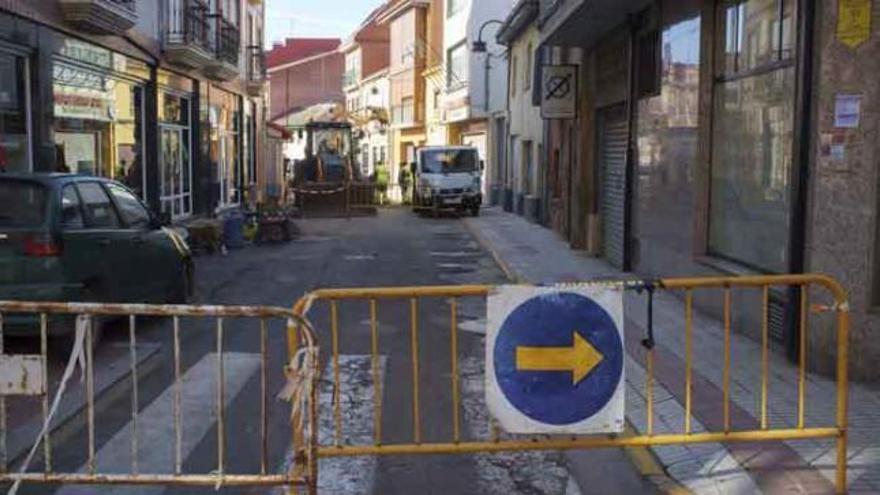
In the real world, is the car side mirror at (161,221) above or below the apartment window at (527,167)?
below

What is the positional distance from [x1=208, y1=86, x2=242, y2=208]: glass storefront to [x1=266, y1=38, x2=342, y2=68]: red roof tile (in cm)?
4832

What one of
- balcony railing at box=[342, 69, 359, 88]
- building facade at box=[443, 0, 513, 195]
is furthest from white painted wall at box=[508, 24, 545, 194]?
balcony railing at box=[342, 69, 359, 88]

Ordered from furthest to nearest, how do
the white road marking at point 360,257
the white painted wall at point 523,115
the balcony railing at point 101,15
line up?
1. the white painted wall at point 523,115
2. the white road marking at point 360,257
3. the balcony railing at point 101,15

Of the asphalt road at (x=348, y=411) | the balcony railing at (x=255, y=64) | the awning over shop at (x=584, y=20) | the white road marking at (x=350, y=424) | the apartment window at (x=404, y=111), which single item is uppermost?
the balcony railing at (x=255, y=64)

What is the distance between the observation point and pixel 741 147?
33.8ft


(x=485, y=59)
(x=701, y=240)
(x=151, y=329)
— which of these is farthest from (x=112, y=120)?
(x=485, y=59)

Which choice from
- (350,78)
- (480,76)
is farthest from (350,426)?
(350,78)

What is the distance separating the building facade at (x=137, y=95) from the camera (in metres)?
13.4

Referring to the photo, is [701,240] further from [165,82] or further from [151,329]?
[165,82]

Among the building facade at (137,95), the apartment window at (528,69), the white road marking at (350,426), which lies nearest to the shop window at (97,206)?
the white road marking at (350,426)

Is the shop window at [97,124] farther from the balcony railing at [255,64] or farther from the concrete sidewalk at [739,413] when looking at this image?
the balcony railing at [255,64]

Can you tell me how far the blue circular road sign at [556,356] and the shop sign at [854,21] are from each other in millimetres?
3663

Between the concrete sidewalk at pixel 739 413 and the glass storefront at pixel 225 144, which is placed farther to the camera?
the glass storefront at pixel 225 144

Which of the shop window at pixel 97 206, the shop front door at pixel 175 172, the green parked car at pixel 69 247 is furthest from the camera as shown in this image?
the shop front door at pixel 175 172
